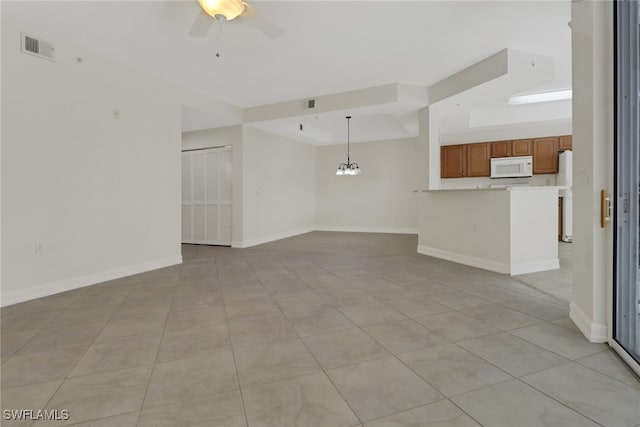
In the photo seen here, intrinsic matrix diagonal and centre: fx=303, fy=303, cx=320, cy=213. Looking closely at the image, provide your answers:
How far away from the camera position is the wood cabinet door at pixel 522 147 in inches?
275

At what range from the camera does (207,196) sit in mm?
6840

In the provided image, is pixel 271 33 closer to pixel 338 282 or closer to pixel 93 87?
pixel 93 87

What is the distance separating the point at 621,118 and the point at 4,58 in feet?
17.2

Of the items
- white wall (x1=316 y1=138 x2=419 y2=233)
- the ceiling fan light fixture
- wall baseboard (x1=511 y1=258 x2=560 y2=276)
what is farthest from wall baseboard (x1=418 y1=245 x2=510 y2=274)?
the ceiling fan light fixture

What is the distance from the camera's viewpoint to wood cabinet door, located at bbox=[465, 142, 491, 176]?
743 centimetres

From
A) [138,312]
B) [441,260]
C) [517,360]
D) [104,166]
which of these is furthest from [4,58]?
[441,260]

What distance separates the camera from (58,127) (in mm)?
3369

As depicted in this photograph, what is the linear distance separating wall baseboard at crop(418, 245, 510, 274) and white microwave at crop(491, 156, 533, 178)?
3.34 meters

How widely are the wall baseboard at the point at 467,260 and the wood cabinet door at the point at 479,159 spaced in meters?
3.32

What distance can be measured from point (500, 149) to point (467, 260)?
13.6 feet

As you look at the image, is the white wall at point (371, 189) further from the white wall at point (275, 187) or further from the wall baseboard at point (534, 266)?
the wall baseboard at point (534, 266)

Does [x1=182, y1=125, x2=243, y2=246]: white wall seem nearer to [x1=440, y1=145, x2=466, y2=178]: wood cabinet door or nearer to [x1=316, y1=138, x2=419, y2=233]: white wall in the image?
[x1=316, y1=138, x2=419, y2=233]: white wall

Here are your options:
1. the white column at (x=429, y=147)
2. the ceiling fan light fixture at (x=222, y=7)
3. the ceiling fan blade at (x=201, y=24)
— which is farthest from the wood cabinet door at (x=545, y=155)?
the ceiling fan blade at (x=201, y=24)

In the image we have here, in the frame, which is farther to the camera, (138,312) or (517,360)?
(138,312)
